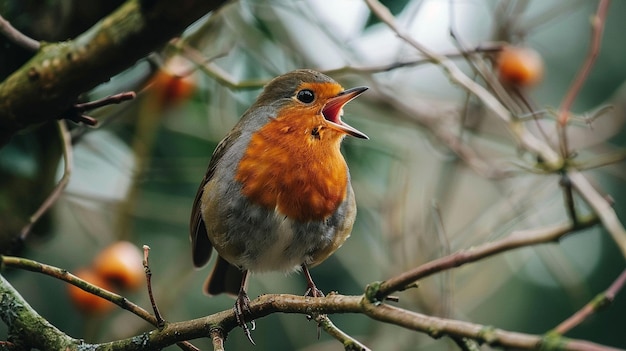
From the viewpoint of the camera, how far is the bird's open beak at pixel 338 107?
2931mm

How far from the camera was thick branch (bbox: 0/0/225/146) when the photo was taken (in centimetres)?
168

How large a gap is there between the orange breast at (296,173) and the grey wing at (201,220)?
205 millimetres

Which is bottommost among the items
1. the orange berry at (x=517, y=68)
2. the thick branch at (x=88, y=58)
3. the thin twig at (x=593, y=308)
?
the thin twig at (x=593, y=308)

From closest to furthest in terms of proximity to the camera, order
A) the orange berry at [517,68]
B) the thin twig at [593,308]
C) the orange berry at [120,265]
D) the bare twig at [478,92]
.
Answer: the thin twig at [593,308] → the bare twig at [478,92] → the orange berry at [120,265] → the orange berry at [517,68]

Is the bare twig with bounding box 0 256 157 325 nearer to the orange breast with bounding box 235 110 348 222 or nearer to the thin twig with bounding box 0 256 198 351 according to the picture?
the thin twig with bounding box 0 256 198 351

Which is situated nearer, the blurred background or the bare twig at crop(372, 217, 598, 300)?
the bare twig at crop(372, 217, 598, 300)

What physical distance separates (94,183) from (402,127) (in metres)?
1.67

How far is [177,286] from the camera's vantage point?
390cm

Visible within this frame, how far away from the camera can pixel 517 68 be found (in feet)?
12.3

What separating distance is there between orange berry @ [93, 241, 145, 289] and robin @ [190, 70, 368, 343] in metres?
0.33

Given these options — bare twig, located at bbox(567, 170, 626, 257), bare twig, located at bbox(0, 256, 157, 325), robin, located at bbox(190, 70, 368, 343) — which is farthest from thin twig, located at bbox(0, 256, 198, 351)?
bare twig, located at bbox(567, 170, 626, 257)

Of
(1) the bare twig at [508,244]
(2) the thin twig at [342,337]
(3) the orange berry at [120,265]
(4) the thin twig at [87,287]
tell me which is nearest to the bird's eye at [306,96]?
(3) the orange berry at [120,265]

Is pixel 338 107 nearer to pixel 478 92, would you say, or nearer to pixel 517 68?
pixel 478 92

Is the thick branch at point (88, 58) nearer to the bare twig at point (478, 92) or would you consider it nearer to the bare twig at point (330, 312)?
the bare twig at point (330, 312)
